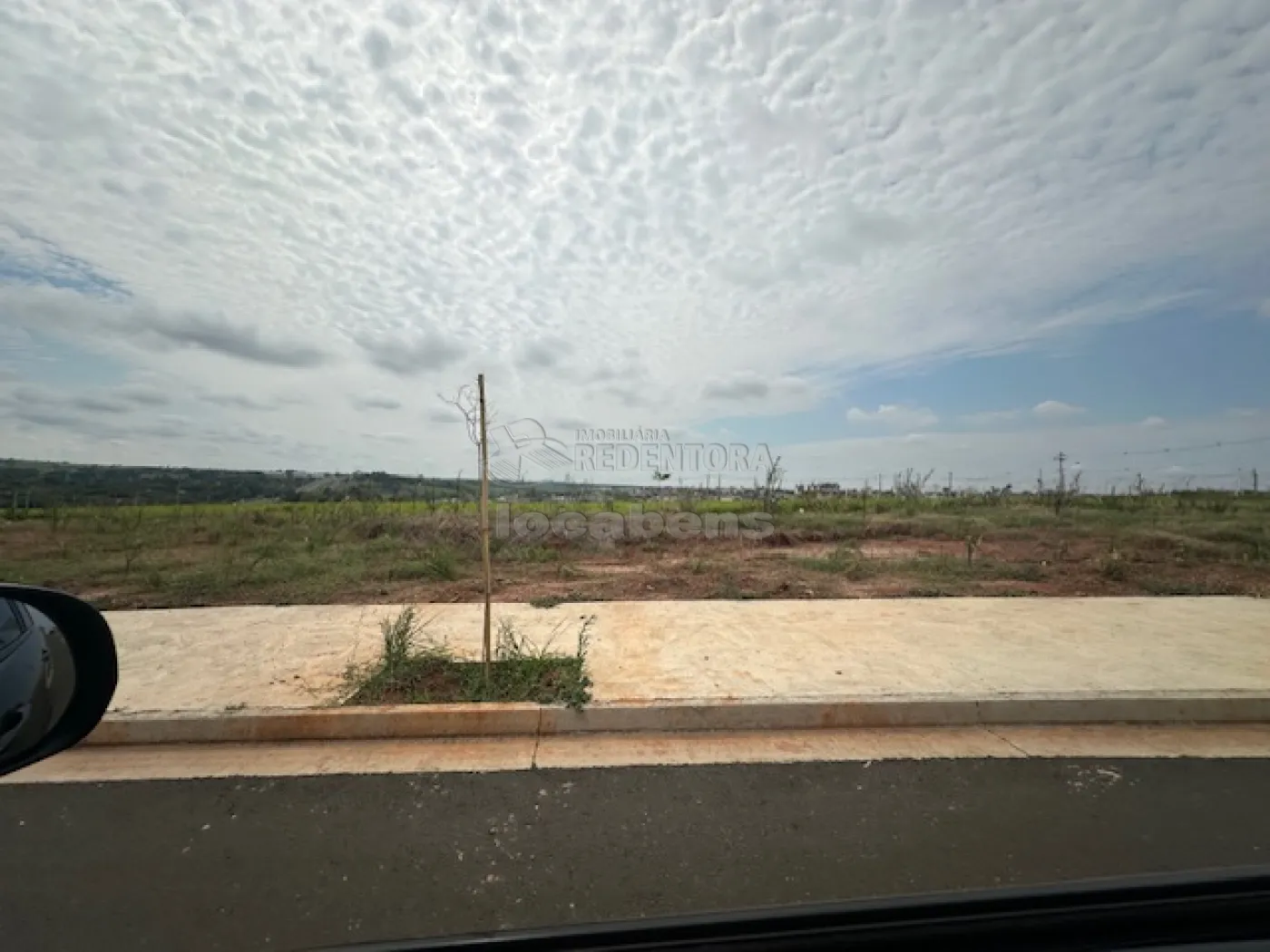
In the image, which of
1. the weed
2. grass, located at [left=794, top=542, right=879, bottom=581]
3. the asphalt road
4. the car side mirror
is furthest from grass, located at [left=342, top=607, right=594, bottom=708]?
the weed

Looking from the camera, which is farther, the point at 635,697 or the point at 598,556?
the point at 598,556

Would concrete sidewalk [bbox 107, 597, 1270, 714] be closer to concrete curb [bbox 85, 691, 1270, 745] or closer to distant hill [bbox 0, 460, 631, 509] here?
concrete curb [bbox 85, 691, 1270, 745]

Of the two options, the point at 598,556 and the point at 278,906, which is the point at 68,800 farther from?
the point at 598,556

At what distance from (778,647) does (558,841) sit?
3.12 metres

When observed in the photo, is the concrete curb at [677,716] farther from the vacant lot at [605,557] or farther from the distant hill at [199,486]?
the distant hill at [199,486]

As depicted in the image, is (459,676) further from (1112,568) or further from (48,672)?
(1112,568)

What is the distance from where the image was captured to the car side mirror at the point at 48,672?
5.45 ft

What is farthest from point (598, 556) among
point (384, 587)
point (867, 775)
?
point (867, 775)

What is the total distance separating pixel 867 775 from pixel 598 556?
8597 mm

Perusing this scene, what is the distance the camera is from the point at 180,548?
12.7 m

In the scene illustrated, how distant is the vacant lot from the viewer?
26.8ft

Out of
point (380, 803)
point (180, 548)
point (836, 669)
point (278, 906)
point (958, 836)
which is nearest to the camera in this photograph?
point (278, 906)

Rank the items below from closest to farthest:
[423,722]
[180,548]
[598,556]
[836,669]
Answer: [423,722], [836,669], [598,556], [180,548]

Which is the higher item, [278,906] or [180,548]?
[180,548]
